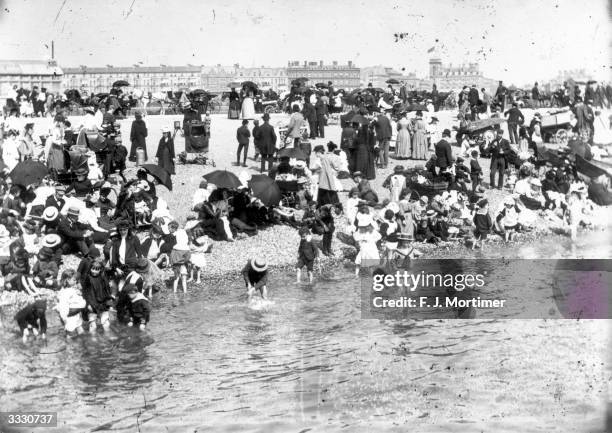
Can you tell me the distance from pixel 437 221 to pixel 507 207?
1981mm

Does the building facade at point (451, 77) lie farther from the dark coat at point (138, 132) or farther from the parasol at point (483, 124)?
the dark coat at point (138, 132)

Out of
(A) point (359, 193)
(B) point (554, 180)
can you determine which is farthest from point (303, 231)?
(B) point (554, 180)

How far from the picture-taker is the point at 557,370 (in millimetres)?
11031

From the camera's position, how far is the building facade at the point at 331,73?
245ft

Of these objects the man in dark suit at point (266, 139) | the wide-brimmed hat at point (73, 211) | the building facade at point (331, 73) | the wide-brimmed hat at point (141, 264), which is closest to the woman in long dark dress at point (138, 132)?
the man in dark suit at point (266, 139)

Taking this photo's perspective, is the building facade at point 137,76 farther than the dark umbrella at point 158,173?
Yes

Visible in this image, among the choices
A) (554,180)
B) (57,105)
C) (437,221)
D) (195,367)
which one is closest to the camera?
(195,367)

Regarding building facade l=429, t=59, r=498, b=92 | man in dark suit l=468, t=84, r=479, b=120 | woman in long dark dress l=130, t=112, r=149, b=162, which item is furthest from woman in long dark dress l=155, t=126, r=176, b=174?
building facade l=429, t=59, r=498, b=92

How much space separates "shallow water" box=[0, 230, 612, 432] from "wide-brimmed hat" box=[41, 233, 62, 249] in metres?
2.09

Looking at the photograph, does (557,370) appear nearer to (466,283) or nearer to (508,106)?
(466,283)

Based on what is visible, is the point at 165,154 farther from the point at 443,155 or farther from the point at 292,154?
the point at 443,155

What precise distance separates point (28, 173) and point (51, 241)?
253 centimetres

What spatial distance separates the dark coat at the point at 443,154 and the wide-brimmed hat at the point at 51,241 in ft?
31.0

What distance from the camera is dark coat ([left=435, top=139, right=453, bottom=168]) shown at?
19.2 m
